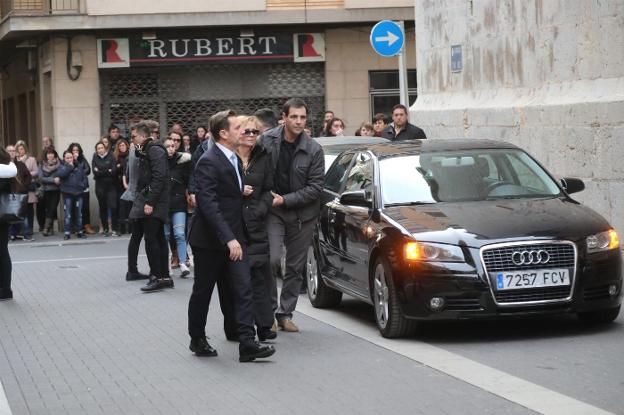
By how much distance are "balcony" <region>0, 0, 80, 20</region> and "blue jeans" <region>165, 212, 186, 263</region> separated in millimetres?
13245

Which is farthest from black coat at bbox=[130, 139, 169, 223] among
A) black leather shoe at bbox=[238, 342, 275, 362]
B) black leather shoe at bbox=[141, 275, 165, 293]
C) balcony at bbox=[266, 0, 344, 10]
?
balcony at bbox=[266, 0, 344, 10]

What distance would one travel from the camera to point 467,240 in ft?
33.7

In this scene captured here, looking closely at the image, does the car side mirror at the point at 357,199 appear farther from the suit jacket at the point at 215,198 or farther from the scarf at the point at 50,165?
the scarf at the point at 50,165

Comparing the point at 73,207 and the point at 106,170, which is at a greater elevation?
the point at 106,170

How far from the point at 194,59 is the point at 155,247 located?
1504cm

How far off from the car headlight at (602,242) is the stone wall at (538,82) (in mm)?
5595

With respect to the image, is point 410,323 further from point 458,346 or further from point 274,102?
point 274,102

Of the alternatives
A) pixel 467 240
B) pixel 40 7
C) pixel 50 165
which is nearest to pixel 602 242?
pixel 467 240

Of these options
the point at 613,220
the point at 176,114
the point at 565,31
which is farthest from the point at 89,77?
the point at 613,220

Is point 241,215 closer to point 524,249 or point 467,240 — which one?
point 467,240

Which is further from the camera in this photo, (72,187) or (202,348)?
(72,187)

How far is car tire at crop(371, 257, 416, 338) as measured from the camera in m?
10.6

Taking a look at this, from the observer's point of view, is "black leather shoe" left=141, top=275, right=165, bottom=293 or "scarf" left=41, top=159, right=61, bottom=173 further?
"scarf" left=41, top=159, right=61, bottom=173

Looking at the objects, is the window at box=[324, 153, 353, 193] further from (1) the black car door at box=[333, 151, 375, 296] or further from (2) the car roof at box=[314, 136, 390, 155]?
(2) the car roof at box=[314, 136, 390, 155]
